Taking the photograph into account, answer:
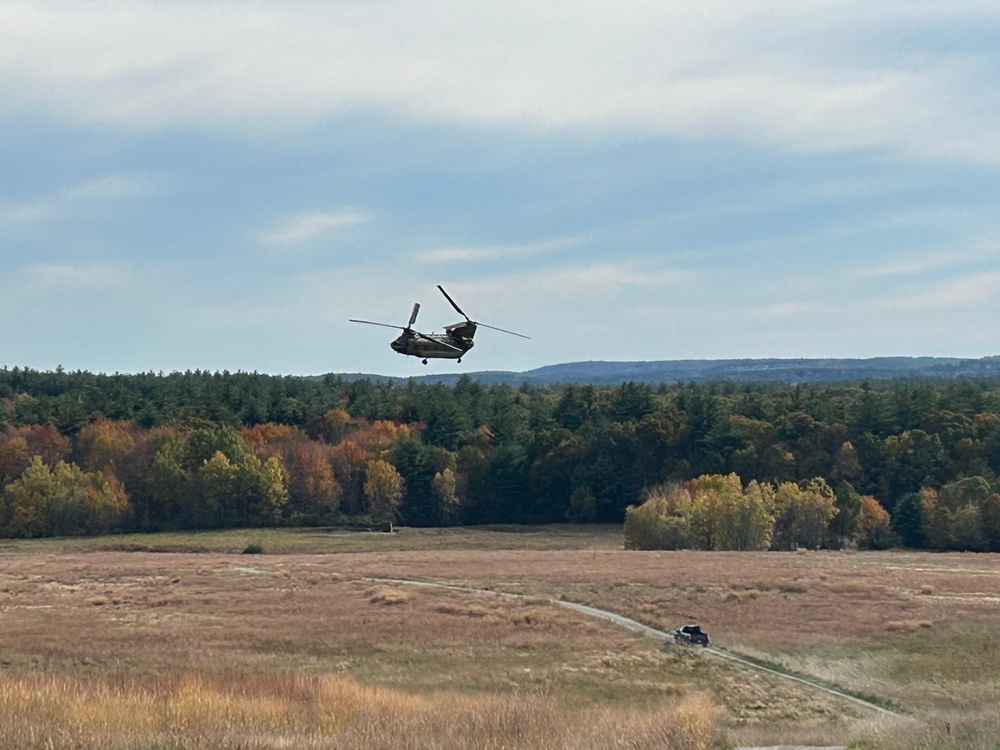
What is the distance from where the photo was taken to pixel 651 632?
50875mm

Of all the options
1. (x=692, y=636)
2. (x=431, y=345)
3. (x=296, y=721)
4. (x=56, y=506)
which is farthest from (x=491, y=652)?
(x=56, y=506)

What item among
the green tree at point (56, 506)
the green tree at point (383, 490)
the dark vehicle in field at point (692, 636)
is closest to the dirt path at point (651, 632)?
the dark vehicle in field at point (692, 636)

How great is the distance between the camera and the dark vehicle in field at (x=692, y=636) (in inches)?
1871

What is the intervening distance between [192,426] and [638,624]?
11115 cm

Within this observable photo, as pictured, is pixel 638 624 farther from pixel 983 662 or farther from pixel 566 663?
pixel 983 662

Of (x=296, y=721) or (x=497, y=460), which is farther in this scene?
(x=497, y=460)

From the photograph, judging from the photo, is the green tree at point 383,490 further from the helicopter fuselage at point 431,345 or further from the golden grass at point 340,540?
the helicopter fuselage at point 431,345

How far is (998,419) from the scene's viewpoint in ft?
441

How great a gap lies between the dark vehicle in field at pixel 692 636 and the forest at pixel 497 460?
66.0 m

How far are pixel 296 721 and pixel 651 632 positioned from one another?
3067 centimetres

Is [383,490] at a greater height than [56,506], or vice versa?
[383,490]

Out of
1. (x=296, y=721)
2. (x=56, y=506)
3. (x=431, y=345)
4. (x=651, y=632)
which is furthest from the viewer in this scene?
(x=56, y=506)

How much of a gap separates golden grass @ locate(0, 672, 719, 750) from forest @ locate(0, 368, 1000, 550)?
89710 mm

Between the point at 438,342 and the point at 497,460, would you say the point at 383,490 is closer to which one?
the point at 497,460
